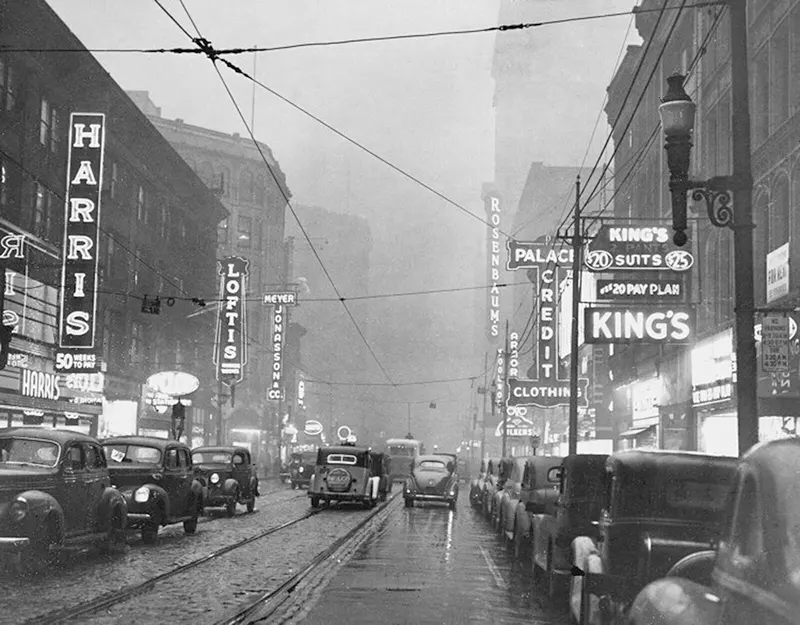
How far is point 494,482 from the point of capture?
1233 inches

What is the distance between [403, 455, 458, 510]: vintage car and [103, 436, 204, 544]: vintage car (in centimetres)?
1638

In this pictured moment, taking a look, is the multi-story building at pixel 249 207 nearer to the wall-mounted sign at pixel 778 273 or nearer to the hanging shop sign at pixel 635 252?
the hanging shop sign at pixel 635 252

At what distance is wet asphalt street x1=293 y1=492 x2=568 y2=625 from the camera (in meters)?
12.5

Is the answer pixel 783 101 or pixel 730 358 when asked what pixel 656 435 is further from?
pixel 783 101

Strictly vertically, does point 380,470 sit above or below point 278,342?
below

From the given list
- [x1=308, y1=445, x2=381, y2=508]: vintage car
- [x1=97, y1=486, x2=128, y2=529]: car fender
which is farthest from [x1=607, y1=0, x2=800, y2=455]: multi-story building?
[x1=97, y1=486, x2=128, y2=529]: car fender

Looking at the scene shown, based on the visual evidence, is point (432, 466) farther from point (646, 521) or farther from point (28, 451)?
point (646, 521)

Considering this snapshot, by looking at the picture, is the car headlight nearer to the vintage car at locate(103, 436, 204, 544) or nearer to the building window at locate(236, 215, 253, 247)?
the vintage car at locate(103, 436, 204, 544)

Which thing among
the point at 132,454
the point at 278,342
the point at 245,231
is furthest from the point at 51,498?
the point at 245,231

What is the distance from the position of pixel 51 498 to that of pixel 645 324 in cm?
2005

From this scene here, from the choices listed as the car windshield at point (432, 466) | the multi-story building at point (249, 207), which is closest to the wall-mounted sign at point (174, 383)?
the car windshield at point (432, 466)

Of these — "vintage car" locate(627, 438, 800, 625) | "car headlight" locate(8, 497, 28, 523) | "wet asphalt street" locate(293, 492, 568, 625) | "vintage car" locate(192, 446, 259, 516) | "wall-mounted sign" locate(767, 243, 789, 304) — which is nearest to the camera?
"vintage car" locate(627, 438, 800, 625)

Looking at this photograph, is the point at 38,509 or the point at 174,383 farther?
the point at 174,383

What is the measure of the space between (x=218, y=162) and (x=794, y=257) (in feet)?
286
